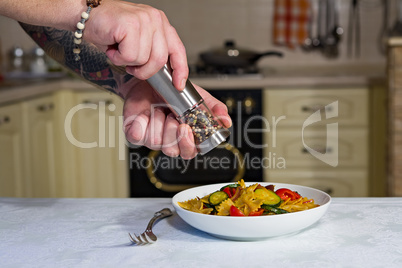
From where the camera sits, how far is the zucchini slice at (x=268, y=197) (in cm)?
86

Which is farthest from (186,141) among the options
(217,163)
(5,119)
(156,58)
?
(217,163)

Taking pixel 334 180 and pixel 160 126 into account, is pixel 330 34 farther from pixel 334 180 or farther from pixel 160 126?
pixel 160 126

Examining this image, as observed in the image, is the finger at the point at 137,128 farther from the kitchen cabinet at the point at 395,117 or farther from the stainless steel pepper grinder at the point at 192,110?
the kitchen cabinet at the point at 395,117

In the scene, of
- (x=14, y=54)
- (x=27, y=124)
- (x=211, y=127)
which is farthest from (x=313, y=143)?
(x=211, y=127)

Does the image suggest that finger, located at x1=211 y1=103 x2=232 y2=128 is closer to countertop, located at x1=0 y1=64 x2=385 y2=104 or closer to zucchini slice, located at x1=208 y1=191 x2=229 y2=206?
zucchini slice, located at x1=208 y1=191 x2=229 y2=206

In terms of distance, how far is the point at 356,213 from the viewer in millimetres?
993

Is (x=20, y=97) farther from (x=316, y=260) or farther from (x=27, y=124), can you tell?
(x=316, y=260)

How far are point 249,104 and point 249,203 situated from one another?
1.91 m

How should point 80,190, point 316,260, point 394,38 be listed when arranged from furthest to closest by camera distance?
1. point 80,190
2. point 394,38
3. point 316,260

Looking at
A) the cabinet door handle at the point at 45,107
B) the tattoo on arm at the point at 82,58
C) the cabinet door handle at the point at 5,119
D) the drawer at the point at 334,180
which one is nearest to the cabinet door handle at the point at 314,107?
the drawer at the point at 334,180

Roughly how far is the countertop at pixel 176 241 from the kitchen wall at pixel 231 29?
231 cm

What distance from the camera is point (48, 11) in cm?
90

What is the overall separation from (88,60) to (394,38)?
150cm

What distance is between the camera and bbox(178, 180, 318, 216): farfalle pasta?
2.79ft
